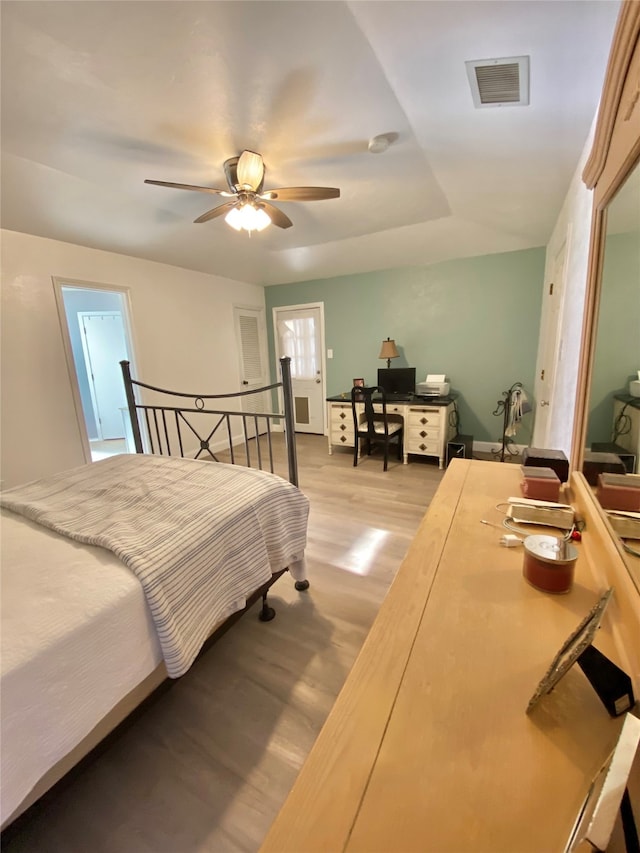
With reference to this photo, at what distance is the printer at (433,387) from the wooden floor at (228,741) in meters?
2.43

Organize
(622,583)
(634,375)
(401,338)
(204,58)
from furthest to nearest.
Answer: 1. (401,338)
2. (204,58)
3. (634,375)
4. (622,583)

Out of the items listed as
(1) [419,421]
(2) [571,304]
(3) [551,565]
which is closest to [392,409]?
(1) [419,421]

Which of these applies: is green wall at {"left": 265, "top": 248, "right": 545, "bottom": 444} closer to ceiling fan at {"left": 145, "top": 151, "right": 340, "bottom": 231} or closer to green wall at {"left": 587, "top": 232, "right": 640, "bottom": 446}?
ceiling fan at {"left": 145, "top": 151, "right": 340, "bottom": 231}

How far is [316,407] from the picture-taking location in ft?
17.6

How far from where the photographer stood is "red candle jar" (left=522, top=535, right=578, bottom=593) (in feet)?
2.60

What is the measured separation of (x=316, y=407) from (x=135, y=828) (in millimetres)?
4615

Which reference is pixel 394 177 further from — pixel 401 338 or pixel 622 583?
pixel 622 583

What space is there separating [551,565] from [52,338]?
3.72 metres

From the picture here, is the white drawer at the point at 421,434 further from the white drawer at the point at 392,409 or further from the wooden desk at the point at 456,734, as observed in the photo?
the wooden desk at the point at 456,734

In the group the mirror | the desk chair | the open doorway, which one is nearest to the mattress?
the mirror

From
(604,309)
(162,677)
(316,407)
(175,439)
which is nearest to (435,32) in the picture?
(604,309)

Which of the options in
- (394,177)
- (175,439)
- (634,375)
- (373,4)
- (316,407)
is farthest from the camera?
(316,407)

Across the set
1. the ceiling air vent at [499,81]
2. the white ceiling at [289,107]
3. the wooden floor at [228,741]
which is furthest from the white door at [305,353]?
the ceiling air vent at [499,81]

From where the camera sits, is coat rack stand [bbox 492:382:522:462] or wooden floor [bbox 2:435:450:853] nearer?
wooden floor [bbox 2:435:450:853]
